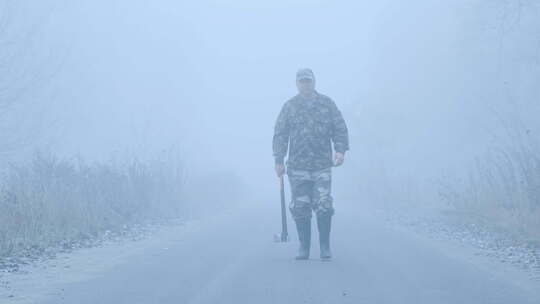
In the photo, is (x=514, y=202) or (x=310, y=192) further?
(x=514, y=202)

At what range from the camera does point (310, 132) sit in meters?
9.20

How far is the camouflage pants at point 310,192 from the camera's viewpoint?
9047 mm

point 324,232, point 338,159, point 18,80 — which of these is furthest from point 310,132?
point 18,80

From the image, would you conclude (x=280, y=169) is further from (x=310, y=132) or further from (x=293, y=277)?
(x=293, y=277)

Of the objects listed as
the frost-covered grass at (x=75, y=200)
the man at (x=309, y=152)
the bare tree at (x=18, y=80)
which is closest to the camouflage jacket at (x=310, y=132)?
the man at (x=309, y=152)

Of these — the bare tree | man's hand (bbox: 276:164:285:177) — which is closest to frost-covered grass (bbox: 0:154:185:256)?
man's hand (bbox: 276:164:285:177)

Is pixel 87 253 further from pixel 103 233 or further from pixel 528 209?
pixel 528 209

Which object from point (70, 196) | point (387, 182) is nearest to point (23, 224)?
point (70, 196)

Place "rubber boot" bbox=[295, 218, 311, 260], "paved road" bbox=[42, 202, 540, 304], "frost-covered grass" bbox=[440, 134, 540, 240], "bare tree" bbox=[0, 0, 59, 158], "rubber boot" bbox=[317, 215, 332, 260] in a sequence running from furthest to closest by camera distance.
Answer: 1. "bare tree" bbox=[0, 0, 59, 158]
2. "frost-covered grass" bbox=[440, 134, 540, 240]
3. "rubber boot" bbox=[295, 218, 311, 260]
4. "rubber boot" bbox=[317, 215, 332, 260]
5. "paved road" bbox=[42, 202, 540, 304]

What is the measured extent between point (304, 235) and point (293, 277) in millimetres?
1359

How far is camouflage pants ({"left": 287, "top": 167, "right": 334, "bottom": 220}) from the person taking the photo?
9047 millimetres

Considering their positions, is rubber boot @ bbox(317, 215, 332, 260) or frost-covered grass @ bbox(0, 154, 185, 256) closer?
rubber boot @ bbox(317, 215, 332, 260)

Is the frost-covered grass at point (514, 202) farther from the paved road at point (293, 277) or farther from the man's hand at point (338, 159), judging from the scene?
the man's hand at point (338, 159)

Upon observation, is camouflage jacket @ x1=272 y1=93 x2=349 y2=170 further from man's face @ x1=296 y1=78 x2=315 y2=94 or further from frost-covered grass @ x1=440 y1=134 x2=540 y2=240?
frost-covered grass @ x1=440 y1=134 x2=540 y2=240
